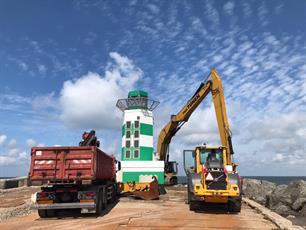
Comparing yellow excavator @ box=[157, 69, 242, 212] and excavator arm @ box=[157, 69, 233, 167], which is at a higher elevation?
excavator arm @ box=[157, 69, 233, 167]

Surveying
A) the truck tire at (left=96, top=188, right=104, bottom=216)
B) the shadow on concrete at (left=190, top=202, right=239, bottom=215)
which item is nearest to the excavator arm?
the shadow on concrete at (left=190, top=202, right=239, bottom=215)

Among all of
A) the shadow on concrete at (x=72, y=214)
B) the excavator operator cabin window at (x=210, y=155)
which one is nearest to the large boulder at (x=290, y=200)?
the excavator operator cabin window at (x=210, y=155)

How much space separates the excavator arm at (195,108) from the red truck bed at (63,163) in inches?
352

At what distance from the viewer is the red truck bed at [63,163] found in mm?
13492

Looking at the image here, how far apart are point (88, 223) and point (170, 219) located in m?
3.16

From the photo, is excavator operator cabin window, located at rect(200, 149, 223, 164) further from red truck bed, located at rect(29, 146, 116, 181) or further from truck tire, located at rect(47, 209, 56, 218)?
truck tire, located at rect(47, 209, 56, 218)

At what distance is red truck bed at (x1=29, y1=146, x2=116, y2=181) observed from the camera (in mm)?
13492

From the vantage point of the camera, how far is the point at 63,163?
535 inches

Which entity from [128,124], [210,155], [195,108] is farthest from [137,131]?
[210,155]

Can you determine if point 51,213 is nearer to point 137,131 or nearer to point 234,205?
point 234,205

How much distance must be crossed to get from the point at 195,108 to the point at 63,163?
19.0m

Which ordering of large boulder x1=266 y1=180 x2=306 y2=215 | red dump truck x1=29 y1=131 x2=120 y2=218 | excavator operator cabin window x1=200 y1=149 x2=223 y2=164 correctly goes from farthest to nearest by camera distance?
large boulder x1=266 y1=180 x2=306 y2=215, excavator operator cabin window x1=200 y1=149 x2=223 y2=164, red dump truck x1=29 y1=131 x2=120 y2=218

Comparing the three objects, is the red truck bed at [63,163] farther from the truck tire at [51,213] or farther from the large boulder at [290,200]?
the large boulder at [290,200]

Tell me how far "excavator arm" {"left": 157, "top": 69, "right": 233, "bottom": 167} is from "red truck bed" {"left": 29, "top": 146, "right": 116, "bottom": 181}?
29.3ft
